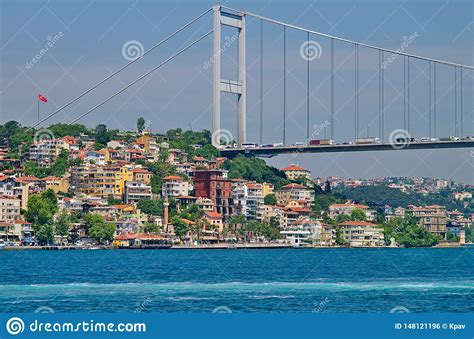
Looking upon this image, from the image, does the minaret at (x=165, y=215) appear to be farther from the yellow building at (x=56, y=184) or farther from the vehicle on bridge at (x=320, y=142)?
the vehicle on bridge at (x=320, y=142)

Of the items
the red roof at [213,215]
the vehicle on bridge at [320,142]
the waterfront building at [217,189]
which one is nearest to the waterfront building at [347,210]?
the waterfront building at [217,189]

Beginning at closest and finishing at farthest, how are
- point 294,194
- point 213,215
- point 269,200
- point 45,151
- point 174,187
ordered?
point 213,215 < point 174,187 < point 269,200 < point 294,194 < point 45,151

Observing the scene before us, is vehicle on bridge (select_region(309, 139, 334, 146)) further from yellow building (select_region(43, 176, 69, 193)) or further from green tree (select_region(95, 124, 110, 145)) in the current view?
green tree (select_region(95, 124, 110, 145))

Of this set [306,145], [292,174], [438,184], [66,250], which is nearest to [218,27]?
[306,145]

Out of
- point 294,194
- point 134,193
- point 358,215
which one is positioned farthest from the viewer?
point 294,194

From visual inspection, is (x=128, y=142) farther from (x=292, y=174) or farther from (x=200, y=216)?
(x=200, y=216)

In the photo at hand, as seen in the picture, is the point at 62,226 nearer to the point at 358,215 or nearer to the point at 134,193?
the point at 134,193

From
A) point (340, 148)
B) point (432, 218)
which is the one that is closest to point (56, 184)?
point (340, 148)
